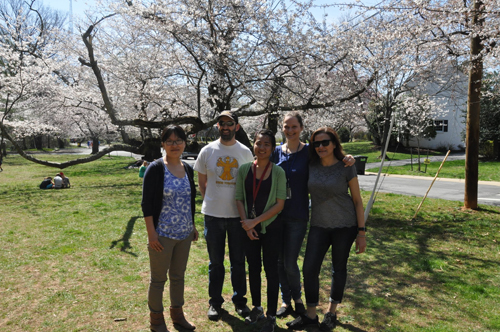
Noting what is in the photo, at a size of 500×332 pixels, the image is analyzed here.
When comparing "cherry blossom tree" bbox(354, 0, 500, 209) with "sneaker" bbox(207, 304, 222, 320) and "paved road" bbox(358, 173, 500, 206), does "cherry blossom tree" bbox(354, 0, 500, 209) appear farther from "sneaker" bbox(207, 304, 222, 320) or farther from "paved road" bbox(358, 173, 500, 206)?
"sneaker" bbox(207, 304, 222, 320)

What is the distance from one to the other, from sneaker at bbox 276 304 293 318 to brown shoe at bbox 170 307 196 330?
2.64 feet

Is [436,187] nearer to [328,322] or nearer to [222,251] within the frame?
[328,322]

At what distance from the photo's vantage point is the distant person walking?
294cm

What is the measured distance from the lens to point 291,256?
327 centimetres

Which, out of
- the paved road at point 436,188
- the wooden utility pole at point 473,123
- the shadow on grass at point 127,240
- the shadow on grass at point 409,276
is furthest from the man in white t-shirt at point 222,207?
the paved road at point 436,188

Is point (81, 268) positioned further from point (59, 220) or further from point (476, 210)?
point (476, 210)

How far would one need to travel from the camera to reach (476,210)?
337 inches

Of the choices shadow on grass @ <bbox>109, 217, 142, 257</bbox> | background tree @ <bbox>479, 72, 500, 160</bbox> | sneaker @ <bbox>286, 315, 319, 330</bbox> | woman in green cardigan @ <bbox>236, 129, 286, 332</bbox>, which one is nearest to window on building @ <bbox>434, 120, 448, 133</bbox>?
background tree @ <bbox>479, 72, 500, 160</bbox>

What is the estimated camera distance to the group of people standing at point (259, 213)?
9.99 ft

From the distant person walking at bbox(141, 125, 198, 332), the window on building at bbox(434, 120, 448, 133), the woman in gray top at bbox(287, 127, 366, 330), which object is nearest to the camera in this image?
the distant person walking at bbox(141, 125, 198, 332)

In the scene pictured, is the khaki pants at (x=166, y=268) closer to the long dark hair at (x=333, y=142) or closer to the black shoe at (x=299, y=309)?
the black shoe at (x=299, y=309)

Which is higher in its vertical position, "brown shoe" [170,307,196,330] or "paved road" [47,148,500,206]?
"brown shoe" [170,307,196,330]

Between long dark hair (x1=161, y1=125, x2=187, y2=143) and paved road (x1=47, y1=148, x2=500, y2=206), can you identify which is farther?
paved road (x1=47, y1=148, x2=500, y2=206)

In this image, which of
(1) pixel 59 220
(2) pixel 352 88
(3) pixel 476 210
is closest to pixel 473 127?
(3) pixel 476 210
